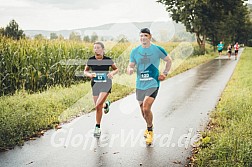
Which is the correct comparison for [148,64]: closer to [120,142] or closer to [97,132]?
[120,142]

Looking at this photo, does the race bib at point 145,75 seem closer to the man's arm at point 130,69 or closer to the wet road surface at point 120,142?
the man's arm at point 130,69

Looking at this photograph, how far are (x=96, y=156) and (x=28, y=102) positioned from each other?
3.72 m

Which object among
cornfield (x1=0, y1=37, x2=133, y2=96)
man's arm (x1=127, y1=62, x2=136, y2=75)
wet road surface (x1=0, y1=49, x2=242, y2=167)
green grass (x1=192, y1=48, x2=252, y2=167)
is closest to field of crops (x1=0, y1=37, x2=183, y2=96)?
cornfield (x1=0, y1=37, x2=133, y2=96)

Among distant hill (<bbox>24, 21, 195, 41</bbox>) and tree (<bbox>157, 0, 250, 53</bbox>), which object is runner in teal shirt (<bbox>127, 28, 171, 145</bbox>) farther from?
tree (<bbox>157, 0, 250, 53</bbox>)

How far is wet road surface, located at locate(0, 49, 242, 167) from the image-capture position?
4445 millimetres

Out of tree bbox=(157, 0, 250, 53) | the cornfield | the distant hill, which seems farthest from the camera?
tree bbox=(157, 0, 250, 53)

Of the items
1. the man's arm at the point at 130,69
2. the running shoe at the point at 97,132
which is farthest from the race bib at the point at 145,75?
the running shoe at the point at 97,132

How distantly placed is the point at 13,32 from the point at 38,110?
6.21m

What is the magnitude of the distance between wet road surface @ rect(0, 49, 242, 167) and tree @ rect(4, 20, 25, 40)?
16.8ft

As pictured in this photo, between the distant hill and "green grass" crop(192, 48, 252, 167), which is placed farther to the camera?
the distant hill

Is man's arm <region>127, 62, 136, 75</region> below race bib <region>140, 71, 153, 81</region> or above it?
above

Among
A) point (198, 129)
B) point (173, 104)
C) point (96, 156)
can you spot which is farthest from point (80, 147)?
point (173, 104)

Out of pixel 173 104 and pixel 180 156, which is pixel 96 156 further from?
pixel 173 104

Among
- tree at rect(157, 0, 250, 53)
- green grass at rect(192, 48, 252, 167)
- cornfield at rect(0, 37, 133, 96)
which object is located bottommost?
green grass at rect(192, 48, 252, 167)
